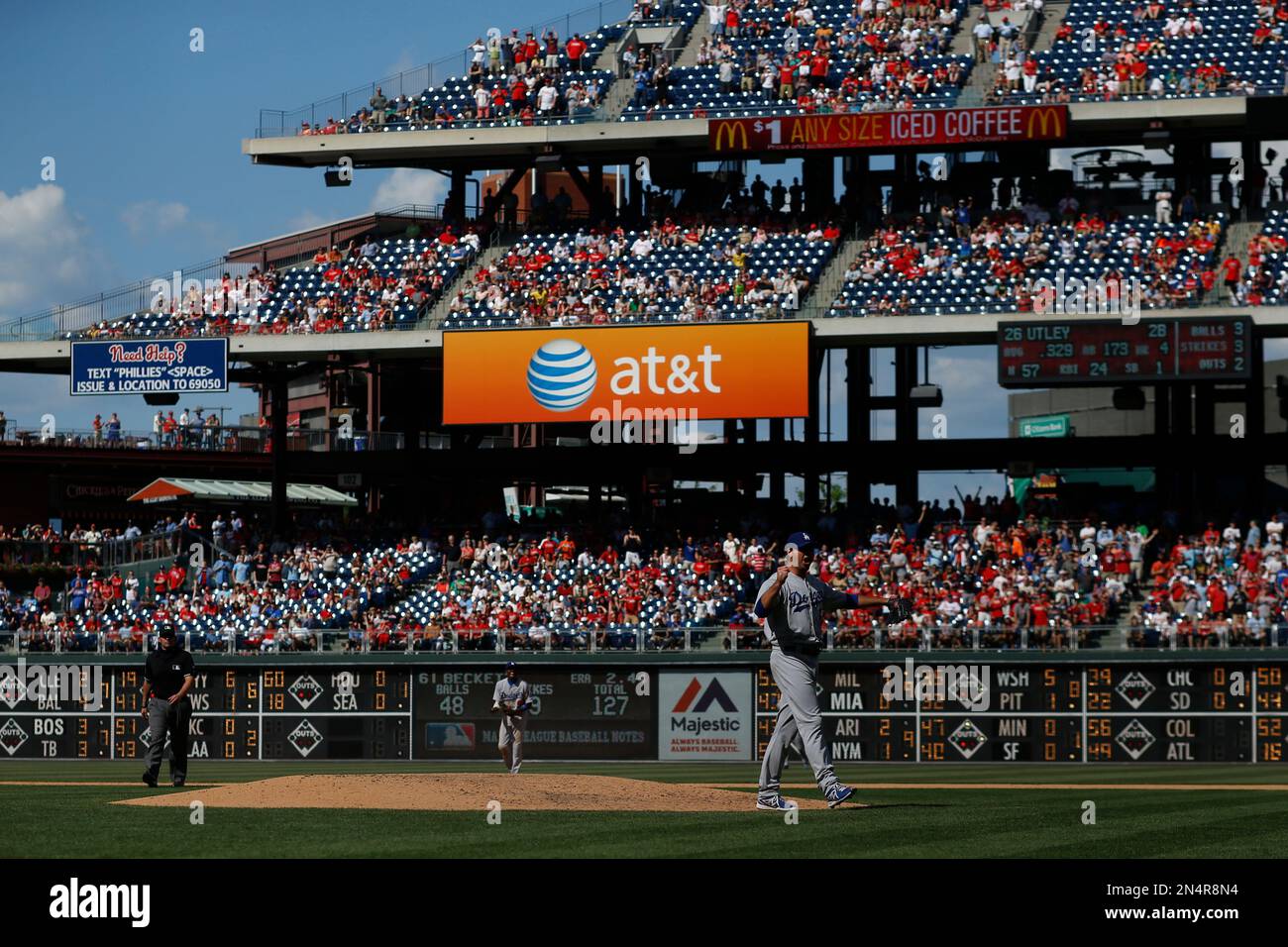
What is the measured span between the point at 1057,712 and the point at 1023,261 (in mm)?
11600

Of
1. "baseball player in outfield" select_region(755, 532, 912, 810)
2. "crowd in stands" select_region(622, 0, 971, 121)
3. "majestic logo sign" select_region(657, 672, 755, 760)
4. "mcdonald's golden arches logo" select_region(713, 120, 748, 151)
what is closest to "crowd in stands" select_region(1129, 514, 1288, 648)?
"majestic logo sign" select_region(657, 672, 755, 760)

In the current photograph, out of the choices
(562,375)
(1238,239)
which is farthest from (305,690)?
(1238,239)

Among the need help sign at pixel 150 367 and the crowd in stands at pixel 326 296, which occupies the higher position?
the crowd in stands at pixel 326 296

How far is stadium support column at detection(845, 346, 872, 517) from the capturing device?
4184cm

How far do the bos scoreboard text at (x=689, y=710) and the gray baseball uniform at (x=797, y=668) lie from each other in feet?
62.6

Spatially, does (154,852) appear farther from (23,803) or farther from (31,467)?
(31,467)

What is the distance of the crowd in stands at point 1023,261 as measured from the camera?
3869 cm

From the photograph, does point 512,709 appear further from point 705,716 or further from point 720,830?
point 720,830

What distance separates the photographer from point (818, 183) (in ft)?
145

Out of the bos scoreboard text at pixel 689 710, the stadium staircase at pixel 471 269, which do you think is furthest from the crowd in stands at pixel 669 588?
the stadium staircase at pixel 471 269

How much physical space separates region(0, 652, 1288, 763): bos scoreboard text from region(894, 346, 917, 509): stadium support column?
862 cm

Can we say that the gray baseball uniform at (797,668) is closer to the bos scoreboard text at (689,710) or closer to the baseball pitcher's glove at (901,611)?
the bos scoreboard text at (689,710)

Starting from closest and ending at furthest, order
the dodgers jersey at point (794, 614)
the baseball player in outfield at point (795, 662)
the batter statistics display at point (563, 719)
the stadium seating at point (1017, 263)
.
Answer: the baseball player in outfield at point (795, 662) → the dodgers jersey at point (794, 614) → the batter statistics display at point (563, 719) → the stadium seating at point (1017, 263)

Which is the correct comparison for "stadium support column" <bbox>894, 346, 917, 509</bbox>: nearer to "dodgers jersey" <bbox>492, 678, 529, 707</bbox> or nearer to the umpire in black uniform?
"dodgers jersey" <bbox>492, 678, 529, 707</bbox>
